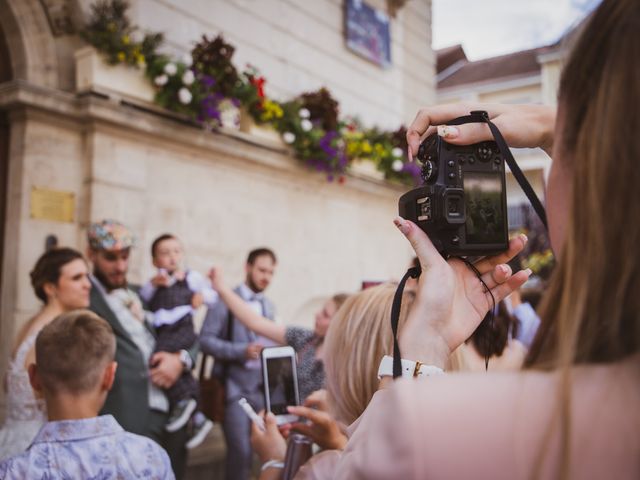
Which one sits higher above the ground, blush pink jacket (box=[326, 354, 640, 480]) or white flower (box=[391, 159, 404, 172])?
white flower (box=[391, 159, 404, 172])

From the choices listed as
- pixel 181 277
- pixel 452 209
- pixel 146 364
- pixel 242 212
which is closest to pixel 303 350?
pixel 146 364

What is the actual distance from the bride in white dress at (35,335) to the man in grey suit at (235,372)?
124cm

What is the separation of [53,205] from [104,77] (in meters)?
1.00

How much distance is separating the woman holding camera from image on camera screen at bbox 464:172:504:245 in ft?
1.75

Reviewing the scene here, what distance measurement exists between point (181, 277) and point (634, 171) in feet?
12.1

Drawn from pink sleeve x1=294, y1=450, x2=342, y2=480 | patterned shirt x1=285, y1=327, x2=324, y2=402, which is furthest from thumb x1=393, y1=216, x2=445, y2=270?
patterned shirt x1=285, y1=327, x2=324, y2=402

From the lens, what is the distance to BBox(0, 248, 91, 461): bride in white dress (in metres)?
2.70

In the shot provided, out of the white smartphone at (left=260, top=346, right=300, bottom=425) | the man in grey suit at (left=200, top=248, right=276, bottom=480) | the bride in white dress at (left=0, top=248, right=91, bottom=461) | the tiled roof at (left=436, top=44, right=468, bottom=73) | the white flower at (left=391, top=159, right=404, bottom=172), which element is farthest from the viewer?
the tiled roof at (left=436, top=44, right=468, bottom=73)

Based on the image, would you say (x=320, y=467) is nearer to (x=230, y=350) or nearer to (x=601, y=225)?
(x=601, y=225)

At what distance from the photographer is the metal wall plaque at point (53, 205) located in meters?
4.48

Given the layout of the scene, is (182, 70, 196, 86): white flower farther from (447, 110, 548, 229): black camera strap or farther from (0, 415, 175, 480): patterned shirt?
(447, 110, 548, 229): black camera strap

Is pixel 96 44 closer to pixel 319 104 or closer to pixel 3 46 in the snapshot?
pixel 3 46

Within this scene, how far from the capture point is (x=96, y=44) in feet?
15.2

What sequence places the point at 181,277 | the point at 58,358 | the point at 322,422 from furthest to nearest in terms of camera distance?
the point at 181,277, the point at 58,358, the point at 322,422
